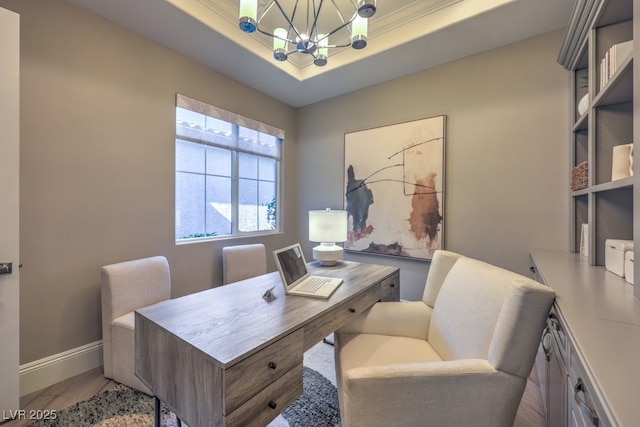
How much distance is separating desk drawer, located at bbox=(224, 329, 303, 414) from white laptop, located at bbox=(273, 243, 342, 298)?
37cm

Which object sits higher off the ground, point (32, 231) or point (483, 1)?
point (483, 1)

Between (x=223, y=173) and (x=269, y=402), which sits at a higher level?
(x=223, y=173)

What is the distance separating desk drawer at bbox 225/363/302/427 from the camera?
88 centimetres

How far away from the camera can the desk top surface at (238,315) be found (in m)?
0.95

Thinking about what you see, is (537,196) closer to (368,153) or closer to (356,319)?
(368,153)

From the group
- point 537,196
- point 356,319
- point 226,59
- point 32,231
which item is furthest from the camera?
point 226,59

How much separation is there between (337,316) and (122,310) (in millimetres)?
1528

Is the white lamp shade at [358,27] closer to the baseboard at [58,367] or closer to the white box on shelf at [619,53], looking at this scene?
the white box on shelf at [619,53]

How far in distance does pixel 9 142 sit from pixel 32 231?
0.61 metres

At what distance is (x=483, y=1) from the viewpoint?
197 cm

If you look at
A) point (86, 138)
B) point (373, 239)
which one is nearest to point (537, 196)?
point (373, 239)

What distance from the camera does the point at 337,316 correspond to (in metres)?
1.37

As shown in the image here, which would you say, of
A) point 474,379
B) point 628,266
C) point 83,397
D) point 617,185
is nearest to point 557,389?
point 474,379

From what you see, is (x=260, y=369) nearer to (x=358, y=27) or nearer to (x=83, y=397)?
(x=83, y=397)
